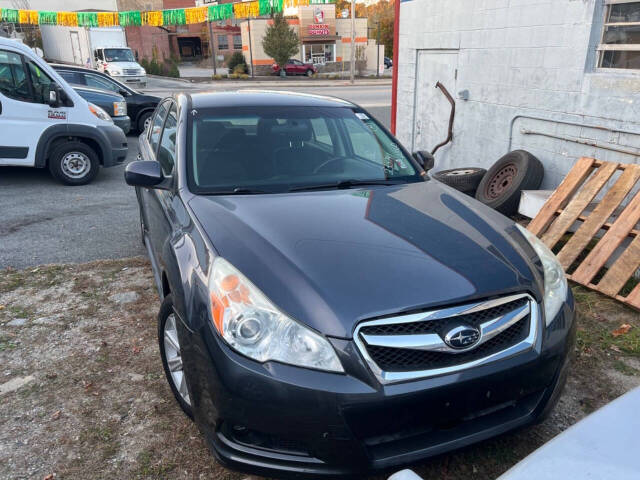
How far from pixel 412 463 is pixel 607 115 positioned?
15.2 feet

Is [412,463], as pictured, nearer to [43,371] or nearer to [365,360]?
[365,360]

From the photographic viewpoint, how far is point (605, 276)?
4.27 metres

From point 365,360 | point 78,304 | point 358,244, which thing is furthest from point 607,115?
point 78,304

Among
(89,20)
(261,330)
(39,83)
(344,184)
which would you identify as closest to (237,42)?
(89,20)

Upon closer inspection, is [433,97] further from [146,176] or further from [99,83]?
[99,83]

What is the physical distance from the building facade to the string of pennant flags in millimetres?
20062

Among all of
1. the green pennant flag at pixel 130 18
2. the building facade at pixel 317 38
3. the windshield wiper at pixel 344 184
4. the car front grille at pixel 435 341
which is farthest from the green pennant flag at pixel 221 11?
the car front grille at pixel 435 341

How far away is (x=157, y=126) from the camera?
4582mm

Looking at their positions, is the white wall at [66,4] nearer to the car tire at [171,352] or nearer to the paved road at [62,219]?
the paved road at [62,219]

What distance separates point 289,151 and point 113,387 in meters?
1.82

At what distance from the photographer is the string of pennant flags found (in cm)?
2559

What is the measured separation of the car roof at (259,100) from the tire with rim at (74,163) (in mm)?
4870

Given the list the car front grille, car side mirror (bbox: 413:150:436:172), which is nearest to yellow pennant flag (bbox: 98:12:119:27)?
car side mirror (bbox: 413:150:436:172)

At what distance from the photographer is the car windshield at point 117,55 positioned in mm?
28062
